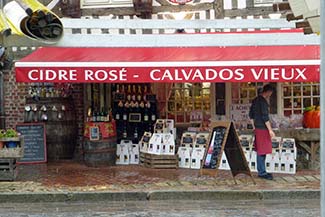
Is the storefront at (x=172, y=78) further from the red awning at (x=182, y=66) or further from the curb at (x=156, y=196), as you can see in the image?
the curb at (x=156, y=196)

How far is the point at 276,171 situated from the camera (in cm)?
1295

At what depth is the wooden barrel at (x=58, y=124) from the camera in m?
14.4

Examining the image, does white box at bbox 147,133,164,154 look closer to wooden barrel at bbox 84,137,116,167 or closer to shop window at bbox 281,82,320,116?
wooden barrel at bbox 84,137,116,167

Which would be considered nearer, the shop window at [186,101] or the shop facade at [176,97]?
the shop facade at [176,97]

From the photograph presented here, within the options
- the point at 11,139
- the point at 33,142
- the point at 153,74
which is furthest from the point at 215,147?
the point at 33,142

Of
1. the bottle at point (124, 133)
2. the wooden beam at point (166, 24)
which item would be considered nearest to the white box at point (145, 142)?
the bottle at point (124, 133)

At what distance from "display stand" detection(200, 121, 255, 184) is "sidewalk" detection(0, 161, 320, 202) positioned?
0.25m

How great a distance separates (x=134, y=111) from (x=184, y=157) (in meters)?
1.62

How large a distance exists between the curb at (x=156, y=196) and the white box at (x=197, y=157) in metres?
2.49

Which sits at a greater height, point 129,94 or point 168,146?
point 129,94

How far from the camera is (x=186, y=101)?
14680 millimetres

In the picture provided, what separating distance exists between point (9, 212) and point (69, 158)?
4.81 m

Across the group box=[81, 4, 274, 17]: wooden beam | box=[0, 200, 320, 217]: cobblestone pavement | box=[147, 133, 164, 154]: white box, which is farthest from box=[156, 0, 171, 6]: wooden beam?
box=[0, 200, 320, 217]: cobblestone pavement

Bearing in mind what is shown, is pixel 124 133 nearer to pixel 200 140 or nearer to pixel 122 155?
pixel 122 155
